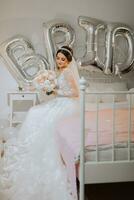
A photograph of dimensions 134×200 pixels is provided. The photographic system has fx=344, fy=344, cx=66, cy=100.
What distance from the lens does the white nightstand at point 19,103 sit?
12.3 feet

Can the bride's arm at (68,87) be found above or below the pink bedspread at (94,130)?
above

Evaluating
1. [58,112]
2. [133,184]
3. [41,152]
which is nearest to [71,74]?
[58,112]

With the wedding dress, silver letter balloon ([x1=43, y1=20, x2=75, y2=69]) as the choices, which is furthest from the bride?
silver letter balloon ([x1=43, y1=20, x2=75, y2=69])

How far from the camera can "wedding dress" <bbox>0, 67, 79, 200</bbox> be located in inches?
94.5

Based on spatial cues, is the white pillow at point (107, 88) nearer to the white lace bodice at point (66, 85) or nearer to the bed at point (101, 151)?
the white lace bodice at point (66, 85)

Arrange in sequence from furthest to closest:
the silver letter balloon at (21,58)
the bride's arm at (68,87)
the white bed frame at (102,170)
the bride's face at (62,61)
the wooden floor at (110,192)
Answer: the silver letter balloon at (21,58) < the bride's face at (62,61) < the bride's arm at (68,87) < the wooden floor at (110,192) < the white bed frame at (102,170)

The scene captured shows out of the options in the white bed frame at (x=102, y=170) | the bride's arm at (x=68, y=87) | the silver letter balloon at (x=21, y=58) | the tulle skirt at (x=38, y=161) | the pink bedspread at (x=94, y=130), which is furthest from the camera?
the silver letter balloon at (x=21, y=58)

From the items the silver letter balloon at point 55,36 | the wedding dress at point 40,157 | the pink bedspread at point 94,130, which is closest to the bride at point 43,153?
the wedding dress at point 40,157

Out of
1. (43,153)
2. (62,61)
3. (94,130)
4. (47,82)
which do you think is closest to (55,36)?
(62,61)

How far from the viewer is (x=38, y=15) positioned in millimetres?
3949

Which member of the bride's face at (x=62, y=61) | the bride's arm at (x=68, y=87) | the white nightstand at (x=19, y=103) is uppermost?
the bride's face at (x=62, y=61)

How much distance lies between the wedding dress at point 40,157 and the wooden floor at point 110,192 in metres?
0.35

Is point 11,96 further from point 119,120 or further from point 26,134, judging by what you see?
point 119,120

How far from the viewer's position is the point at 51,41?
389 cm
